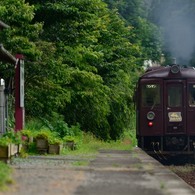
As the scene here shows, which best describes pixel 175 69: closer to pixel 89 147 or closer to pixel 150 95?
pixel 150 95

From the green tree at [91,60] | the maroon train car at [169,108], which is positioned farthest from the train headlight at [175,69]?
the green tree at [91,60]

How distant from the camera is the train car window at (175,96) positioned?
58.3ft

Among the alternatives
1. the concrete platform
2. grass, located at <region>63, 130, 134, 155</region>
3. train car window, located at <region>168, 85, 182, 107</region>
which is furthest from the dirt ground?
train car window, located at <region>168, 85, 182, 107</region>

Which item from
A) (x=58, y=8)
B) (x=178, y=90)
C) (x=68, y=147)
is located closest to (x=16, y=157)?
(x=68, y=147)

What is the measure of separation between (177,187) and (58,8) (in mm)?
12830

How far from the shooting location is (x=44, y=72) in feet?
65.0

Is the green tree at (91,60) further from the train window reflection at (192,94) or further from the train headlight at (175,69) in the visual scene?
the train window reflection at (192,94)

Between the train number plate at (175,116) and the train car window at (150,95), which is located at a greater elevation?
the train car window at (150,95)

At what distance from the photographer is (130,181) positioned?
9.41 m

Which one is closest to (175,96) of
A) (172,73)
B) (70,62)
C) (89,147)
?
(172,73)

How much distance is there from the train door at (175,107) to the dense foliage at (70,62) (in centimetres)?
382

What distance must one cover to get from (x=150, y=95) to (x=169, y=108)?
0.66 metres

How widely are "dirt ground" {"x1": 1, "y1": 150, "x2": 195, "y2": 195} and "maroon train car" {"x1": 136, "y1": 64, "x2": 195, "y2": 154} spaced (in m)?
4.93

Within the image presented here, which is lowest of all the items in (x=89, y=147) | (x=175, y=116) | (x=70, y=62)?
(x=89, y=147)
